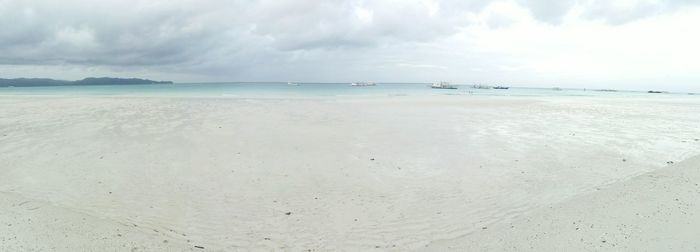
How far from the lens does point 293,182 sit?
899cm

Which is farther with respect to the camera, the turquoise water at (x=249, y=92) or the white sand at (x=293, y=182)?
the turquoise water at (x=249, y=92)

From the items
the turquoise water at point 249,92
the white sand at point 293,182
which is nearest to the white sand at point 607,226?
the white sand at point 293,182

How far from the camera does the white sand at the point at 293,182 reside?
19.8 ft

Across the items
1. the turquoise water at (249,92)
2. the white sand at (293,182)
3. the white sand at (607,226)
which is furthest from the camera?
the turquoise water at (249,92)

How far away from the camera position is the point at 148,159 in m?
11.2

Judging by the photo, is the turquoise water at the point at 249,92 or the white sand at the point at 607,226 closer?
the white sand at the point at 607,226

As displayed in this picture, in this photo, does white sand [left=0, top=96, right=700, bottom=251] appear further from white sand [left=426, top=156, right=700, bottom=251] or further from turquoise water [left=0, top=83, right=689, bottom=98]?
turquoise water [left=0, top=83, right=689, bottom=98]

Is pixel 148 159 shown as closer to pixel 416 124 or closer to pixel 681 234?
pixel 681 234

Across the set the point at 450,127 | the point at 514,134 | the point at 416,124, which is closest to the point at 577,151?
the point at 514,134

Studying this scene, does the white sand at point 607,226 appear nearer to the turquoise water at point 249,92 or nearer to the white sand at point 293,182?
the white sand at point 293,182

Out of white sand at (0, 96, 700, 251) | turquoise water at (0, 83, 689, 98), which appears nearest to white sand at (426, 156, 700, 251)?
white sand at (0, 96, 700, 251)

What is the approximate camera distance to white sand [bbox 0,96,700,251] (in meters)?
6.02

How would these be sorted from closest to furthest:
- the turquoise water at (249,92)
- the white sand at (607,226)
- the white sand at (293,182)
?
1. the white sand at (607,226)
2. the white sand at (293,182)
3. the turquoise water at (249,92)

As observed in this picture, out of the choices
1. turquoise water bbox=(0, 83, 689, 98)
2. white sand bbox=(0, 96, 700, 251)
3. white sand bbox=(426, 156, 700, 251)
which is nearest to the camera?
white sand bbox=(426, 156, 700, 251)
